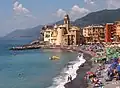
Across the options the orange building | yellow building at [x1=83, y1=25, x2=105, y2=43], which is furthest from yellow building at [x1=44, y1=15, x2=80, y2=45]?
the orange building

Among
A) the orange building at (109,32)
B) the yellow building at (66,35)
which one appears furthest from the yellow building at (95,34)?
the orange building at (109,32)

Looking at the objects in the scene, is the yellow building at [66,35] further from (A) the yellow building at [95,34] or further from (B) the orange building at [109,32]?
(B) the orange building at [109,32]

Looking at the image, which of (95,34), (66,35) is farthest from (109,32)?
(66,35)

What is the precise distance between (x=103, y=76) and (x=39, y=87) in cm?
1003

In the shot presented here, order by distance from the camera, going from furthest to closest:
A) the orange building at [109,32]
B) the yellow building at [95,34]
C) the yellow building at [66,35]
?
1. the yellow building at [95,34]
2. the yellow building at [66,35]
3. the orange building at [109,32]

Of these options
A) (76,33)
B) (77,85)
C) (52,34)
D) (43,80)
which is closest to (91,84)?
(77,85)

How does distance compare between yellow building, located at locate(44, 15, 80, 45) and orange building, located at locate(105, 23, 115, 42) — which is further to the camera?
yellow building, located at locate(44, 15, 80, 45)

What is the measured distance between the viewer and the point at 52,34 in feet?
481

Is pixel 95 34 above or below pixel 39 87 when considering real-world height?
above

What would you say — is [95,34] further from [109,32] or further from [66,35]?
[109,32]

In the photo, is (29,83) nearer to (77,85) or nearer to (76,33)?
(77,85)

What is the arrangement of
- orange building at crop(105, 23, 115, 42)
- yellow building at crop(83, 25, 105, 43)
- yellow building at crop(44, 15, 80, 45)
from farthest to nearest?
yellow building at crop(83, 25, 105, 43) < yellow building at crop(44, 15, 80, 45) < orange building at crop(105, 23, 115, 42)

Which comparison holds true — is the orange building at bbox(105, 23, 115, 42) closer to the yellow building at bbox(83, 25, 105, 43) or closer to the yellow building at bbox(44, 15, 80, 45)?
the yellow building at bbox(83, 25, 105, 43)

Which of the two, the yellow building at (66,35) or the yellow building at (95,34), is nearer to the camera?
the yellow building at (66,35)
